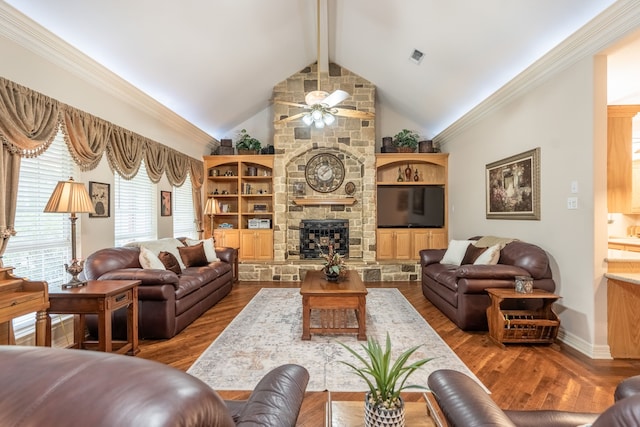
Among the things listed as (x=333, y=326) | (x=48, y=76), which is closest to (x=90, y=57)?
(x=48, y=76)

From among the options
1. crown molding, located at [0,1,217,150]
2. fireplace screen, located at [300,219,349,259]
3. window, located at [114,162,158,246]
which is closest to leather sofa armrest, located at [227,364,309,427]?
crown molding, located at [0,1,217,150]

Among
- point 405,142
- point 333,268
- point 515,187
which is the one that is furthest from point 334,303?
point 405,142

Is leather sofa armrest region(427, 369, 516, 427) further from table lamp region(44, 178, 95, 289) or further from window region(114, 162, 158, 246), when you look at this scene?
window region(114, 162, 158, 246)

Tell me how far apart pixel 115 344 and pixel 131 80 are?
3089 millimetres

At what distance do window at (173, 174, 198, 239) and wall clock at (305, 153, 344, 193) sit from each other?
2.38 metres

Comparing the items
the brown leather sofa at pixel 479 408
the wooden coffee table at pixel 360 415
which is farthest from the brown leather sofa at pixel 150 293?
the brown leather sofa at pixel 479 408

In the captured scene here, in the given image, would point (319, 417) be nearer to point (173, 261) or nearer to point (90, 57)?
point (173, 261)

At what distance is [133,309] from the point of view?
2.84 metres

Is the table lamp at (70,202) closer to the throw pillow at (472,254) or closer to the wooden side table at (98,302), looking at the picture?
the wooden side table at (98,302)

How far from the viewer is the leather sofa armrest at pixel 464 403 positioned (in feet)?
3.29

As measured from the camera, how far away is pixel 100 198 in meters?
3.60

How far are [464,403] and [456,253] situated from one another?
3.62 meters

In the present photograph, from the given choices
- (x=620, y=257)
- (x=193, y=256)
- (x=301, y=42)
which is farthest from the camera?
(x=301, y=42)

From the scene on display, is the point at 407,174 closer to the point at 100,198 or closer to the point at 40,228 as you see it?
the point at 100,198
